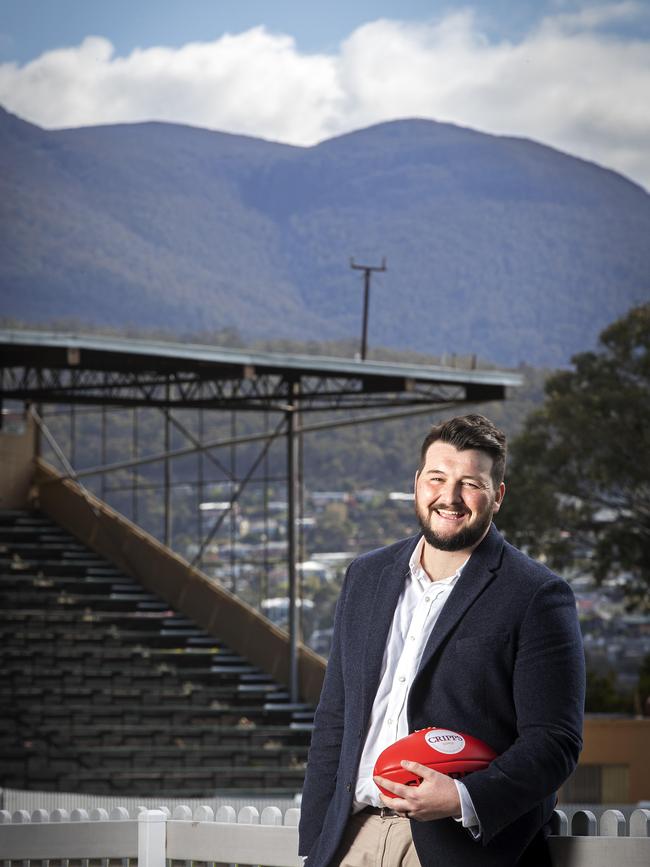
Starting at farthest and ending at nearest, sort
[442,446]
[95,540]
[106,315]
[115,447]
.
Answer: [106,315] → [115,447] → [95,540] → [442,446]

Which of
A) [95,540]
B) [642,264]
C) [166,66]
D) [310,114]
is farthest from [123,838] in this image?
[310,114]

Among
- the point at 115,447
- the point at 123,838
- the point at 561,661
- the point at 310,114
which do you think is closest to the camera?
the point at 561,661

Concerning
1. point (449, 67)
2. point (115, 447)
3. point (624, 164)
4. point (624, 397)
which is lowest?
point (115, 447)

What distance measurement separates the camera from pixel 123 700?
20.0 meters

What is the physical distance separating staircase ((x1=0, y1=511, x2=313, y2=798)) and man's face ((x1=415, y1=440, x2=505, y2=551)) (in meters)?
14.0

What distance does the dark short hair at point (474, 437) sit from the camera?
3.04 metres

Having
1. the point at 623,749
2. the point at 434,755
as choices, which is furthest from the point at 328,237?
the point at 434,755

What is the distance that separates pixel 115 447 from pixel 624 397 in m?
22.5

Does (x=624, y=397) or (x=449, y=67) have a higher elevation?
(x=449, y=67)

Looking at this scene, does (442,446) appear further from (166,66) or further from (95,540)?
(166,66)

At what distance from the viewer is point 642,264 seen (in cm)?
8919

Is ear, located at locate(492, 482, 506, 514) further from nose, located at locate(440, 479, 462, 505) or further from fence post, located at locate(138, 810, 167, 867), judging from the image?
fence post, located at locate(138, 810, 167, 867)

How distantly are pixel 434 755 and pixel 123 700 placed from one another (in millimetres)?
17717

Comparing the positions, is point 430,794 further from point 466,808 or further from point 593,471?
point 593,471
